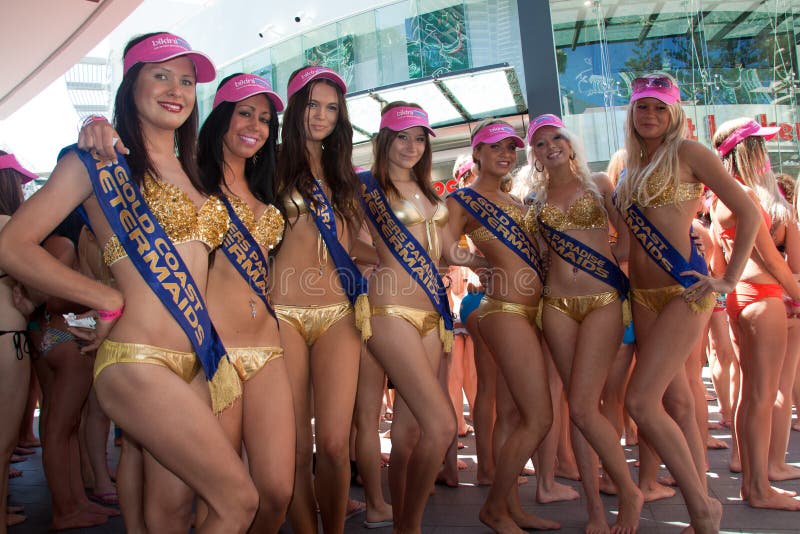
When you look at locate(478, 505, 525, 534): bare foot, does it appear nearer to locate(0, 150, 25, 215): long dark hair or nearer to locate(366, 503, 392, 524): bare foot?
locate(366, 503, 392, 524): bare foot

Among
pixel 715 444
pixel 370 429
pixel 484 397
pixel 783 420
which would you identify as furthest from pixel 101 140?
pixel 715 444

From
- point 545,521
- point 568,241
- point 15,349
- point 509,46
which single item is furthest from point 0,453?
point 509,46

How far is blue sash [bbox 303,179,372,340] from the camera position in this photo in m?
2.80

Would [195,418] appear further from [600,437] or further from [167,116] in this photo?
[600,437]

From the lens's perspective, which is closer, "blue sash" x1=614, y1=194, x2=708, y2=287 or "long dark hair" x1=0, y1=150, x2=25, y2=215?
"blue sash" x1=614, y1=194, x2=708, y2=287

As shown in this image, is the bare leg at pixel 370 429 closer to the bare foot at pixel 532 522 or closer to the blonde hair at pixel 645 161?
the bare foot at pixel 532 522

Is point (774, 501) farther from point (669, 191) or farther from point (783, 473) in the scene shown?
point (669, 191)

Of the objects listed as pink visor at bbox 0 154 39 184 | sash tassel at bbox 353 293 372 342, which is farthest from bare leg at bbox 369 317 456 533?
pink visor at bbox 0 154 39 184

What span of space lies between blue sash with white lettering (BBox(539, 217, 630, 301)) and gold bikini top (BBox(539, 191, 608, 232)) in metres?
0.05

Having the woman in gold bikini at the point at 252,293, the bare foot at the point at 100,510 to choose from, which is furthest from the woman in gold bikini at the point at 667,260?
the bare foot at the point at 100,510

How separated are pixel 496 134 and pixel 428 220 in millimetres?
653

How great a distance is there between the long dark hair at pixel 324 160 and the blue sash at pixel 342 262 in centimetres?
7

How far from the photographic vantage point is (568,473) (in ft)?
13.8

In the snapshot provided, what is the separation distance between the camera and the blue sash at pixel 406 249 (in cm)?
309
